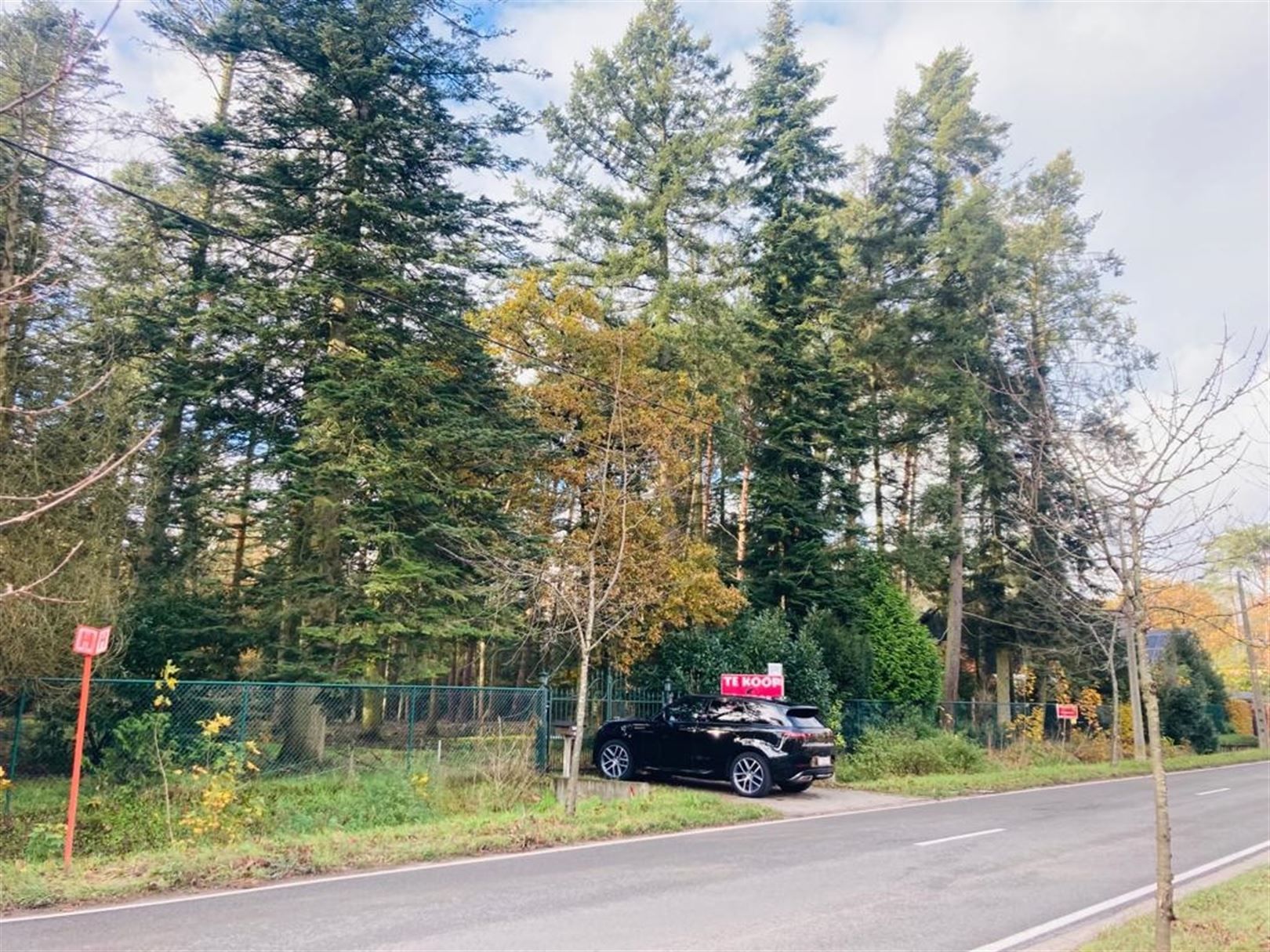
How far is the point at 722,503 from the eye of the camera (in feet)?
100

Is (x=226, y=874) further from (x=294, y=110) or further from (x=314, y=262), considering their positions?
(x=294, y=110)

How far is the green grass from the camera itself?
19.5ft

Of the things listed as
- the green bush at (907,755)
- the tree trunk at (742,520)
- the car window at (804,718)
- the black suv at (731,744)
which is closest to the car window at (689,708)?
the black suv at (731,744)

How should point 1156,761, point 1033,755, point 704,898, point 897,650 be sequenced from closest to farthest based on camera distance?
point 1156,761
point 704,898
point 1033,755
point 897,650

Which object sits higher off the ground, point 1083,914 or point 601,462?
point 601,462

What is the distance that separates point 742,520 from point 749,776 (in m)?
13.4

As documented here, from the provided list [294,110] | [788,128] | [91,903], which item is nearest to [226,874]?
[91,903]

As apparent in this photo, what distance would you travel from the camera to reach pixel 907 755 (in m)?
20.0

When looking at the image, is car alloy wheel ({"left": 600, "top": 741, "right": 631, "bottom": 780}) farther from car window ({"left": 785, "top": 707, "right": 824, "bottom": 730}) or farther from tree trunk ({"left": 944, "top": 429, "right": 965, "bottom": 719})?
tree trunk ({"left": 944, "top": 429, "right": 965, "bottom": 719})

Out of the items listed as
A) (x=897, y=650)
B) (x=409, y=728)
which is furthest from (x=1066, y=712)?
(x=409, y=728)

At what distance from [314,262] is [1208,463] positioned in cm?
1604

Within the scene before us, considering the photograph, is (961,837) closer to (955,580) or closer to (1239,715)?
(955,580)

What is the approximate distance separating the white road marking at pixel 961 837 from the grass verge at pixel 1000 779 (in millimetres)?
4722

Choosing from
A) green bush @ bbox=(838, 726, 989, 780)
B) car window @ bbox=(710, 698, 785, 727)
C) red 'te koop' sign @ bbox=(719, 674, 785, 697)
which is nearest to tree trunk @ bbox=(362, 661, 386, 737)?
car window @ bbox=(710, 698, 785, 727)
